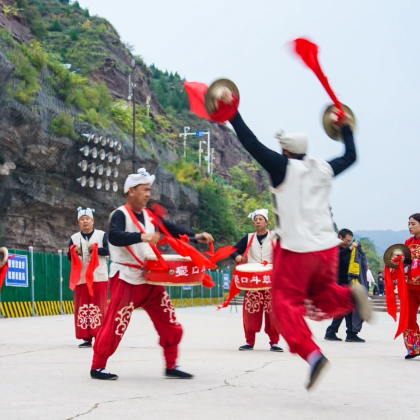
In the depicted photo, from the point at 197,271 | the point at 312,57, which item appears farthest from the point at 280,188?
the point at 197,271

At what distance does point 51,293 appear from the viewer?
66.7 ft

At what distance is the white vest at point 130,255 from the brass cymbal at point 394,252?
3353 mm

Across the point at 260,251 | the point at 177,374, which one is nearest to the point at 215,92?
the point at 177,374

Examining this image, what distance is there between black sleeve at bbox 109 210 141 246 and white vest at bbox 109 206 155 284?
0.21ft

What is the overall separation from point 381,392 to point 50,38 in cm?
7533

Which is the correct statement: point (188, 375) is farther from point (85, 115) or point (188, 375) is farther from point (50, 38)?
point (50, 38)

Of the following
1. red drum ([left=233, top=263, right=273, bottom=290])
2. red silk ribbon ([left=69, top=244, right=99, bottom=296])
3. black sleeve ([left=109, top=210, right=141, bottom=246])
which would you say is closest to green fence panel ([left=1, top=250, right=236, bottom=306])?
red silk ribbon ([left=69, top=244, right=99, bottom=296])

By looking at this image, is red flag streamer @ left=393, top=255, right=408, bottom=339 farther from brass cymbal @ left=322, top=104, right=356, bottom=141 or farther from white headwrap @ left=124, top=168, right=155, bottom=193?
white headwrap @ left=124, top=168, right=155, bottom=193

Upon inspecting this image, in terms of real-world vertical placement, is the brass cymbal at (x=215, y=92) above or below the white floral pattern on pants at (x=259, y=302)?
above

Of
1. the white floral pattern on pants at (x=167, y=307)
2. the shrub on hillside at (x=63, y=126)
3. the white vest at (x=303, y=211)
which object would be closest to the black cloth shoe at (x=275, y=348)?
the white floral pattern on pants at (x=167, y=307)

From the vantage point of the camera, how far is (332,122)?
585cm

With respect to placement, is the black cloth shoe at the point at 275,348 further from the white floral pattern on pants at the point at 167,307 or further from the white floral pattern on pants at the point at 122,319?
the white floral pattern on pants at the point at 122,319

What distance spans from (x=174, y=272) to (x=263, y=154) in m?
1.61

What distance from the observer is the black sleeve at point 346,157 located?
5.50m
